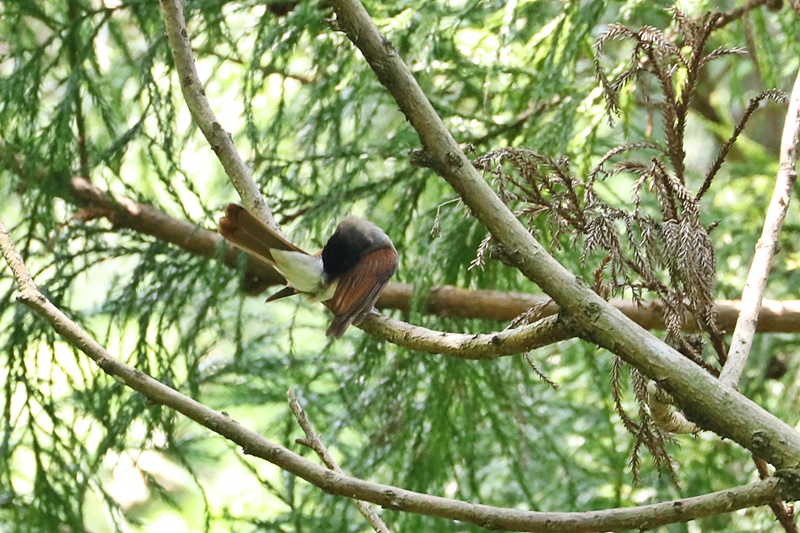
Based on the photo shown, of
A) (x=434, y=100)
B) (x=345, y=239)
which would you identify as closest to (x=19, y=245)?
(x=345, y=239)

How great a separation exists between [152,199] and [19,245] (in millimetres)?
515

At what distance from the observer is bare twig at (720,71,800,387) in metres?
1.57

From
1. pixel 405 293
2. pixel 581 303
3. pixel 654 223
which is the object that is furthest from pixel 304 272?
pixel 581 303

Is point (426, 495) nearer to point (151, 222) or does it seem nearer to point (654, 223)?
point (654, 223)

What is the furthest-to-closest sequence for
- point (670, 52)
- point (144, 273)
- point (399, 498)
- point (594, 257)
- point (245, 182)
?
point (144, 273)
point (594, 257)
point (245, 182)
point (670, 52)
point (399, 498)

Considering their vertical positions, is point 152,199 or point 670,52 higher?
point 152,199

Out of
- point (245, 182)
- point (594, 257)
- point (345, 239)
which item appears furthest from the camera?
point (594, 257)

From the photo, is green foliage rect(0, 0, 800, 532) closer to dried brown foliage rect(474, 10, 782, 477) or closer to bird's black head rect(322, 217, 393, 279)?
bird's black head rect(322, 217, 393, 279)

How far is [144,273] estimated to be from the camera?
320 centimetres

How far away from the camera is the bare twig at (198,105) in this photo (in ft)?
6.64

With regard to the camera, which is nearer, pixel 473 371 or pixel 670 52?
pixel 670 52

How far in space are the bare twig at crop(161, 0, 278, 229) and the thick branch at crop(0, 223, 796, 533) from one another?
599mm

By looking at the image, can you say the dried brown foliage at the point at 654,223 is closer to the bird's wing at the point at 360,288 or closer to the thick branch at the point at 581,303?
the thick branch at the point at 581,303

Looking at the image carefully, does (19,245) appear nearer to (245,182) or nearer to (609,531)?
(245,182)
